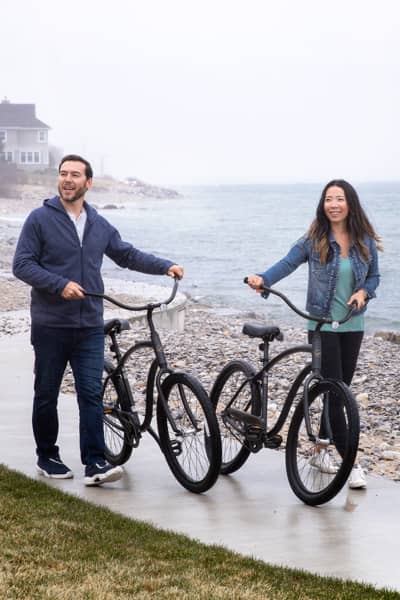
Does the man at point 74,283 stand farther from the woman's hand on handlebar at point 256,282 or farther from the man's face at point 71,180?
the woman's hand on handlebar at point 256,282

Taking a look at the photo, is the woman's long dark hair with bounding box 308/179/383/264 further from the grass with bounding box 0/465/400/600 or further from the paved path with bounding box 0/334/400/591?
the grass with bounding box 0/465/400/600

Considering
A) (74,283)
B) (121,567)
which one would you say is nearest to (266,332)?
(74,283)

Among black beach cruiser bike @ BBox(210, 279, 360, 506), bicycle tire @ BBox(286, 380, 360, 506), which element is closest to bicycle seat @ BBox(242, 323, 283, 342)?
black beach cruiser bike @ BBox(210, 279, 360, 506)

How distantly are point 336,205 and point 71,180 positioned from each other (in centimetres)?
152

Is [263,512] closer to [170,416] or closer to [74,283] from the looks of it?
[170,416]

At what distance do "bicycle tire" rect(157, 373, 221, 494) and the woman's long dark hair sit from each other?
1.09 meters

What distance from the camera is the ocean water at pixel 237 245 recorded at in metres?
34.5

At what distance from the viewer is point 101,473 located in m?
6.57

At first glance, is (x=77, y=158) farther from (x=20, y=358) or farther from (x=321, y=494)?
(x=20, y=358)

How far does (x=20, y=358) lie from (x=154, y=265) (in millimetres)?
5611

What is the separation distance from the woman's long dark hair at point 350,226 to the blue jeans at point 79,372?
1358 millimetres

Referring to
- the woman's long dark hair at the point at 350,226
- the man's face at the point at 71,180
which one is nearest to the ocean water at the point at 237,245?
the woman's long dark hair at the point at 350,226

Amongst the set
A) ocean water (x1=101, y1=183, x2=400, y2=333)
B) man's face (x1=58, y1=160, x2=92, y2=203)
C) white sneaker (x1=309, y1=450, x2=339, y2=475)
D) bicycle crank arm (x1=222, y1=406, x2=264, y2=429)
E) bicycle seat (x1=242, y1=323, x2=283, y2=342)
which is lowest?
ocean water (x1=101, y1=183, x2=400, y2=333)

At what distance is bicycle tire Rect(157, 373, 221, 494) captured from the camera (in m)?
6.24
